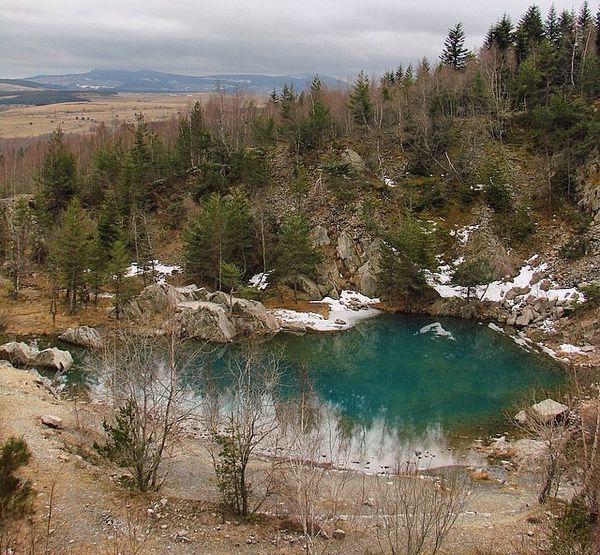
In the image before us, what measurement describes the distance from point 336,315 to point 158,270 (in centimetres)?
2179

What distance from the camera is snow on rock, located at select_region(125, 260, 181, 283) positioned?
56.3 m

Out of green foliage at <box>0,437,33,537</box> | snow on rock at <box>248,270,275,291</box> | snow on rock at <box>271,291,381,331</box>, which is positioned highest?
green foliage at <box>0,437,33,537</box>

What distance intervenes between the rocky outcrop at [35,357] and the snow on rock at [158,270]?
18.8 metres

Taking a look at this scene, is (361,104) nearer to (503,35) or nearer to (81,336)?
(503,35)

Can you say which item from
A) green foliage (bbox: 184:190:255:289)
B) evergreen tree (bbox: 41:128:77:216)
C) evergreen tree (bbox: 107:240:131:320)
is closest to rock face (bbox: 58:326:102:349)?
evergreen tree (bbox: 107:240:131:320)

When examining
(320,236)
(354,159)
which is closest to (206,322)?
(320,236)

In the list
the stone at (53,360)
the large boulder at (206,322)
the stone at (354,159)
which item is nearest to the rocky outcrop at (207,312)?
the large boulder at (206,322)

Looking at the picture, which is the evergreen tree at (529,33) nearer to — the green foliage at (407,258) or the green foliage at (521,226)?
the green foliage at (521,226)

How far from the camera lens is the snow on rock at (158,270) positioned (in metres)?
56.3

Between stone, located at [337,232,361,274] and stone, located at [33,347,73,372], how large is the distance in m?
29.7

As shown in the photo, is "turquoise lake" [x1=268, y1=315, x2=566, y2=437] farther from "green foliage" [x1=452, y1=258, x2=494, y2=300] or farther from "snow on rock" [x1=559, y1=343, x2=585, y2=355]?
"green foliage" [x1=452, y1=258, x2=494, y2=300]

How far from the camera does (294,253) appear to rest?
50594mm

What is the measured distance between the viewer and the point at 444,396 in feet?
114

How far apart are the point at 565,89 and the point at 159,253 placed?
54.5 meters
